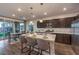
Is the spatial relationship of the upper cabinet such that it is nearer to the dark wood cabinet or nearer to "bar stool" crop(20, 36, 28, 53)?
the dark wood cabinet

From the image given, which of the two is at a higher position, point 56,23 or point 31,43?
point 56,23

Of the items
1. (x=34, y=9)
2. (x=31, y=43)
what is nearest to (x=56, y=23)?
(x=34, y=9)

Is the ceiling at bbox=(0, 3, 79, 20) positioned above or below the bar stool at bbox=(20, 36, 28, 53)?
above

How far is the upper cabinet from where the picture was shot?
2.09 metres

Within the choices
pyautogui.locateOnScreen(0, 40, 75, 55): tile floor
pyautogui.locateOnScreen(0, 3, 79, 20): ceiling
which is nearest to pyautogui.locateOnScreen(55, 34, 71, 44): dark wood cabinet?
pyautogui.locateOnScreen(0, 40, 75, 55): tile floor

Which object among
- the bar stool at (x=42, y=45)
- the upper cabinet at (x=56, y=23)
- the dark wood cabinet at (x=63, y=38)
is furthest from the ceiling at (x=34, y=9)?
the bar stool at (x=42, y=45)

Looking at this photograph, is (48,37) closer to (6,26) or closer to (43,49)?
(43,49)

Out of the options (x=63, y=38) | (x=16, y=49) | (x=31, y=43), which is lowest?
(x=16, y=49)

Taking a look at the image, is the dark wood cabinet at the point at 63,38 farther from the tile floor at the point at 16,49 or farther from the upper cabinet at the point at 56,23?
the upper cabinet at the point at 56,23

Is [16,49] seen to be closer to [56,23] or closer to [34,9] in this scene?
[34,9]

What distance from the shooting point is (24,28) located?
219 centimetres

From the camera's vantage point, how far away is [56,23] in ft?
7.18

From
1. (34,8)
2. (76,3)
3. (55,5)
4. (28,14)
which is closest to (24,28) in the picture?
(28,14)

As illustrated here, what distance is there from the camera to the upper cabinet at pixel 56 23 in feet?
6.86
